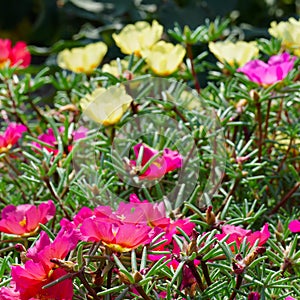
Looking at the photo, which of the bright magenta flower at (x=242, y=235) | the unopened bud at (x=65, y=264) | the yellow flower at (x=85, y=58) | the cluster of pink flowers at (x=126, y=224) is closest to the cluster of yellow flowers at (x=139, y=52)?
the yellow flower at (x=85, y=58)

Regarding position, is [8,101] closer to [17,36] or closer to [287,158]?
[287,158]

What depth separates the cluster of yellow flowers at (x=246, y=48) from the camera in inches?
52.1

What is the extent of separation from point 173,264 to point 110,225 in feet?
0.34

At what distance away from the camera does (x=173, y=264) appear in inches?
33.1

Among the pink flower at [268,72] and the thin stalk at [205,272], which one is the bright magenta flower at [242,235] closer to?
the thin stalk at [205,272]

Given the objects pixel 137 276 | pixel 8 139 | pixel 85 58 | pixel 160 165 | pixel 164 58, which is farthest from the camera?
pixel 85 58

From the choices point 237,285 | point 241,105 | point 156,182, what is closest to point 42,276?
point 237,285

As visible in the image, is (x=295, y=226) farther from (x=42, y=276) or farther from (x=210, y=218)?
(x=42, y=276)

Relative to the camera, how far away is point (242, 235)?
2.78 feet

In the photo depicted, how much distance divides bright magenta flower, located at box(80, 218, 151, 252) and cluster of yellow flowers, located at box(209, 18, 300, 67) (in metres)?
0.57

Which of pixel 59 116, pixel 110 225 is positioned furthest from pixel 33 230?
pixel 59 116

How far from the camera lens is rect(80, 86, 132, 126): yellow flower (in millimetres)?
1133

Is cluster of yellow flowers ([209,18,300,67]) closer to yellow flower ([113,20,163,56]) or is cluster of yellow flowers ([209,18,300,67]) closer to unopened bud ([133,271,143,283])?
yellow flower ([113,20,163,56])

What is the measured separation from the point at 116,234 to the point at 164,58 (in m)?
0.57
